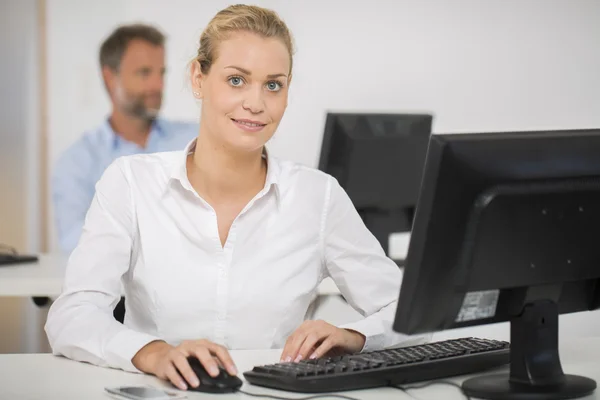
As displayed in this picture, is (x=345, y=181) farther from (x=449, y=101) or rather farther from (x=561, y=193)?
(x=449, y=101)

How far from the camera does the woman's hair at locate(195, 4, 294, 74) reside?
2.25m

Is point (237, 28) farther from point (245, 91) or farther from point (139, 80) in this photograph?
point (139, 80)

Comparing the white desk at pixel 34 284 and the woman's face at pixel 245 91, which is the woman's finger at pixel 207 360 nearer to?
the woman's face at pixel 245 91

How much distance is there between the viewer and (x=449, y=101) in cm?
566

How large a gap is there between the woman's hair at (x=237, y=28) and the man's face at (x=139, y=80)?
11.0ft

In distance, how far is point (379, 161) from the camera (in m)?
3.43

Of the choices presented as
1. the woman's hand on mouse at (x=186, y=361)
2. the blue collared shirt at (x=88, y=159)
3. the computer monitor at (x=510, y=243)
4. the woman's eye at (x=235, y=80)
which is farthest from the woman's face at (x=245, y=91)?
the blue collared shirt at (x=88, y=159)

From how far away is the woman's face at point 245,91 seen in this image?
217 cm

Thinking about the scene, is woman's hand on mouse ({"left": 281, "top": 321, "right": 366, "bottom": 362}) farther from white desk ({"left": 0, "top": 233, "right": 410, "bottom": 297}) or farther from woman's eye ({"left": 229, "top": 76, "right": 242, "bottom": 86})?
white desk ({"left": 0, "top": 233, "right": 410, "bottom": 297})

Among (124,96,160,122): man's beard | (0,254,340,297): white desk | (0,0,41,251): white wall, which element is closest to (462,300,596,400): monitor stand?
(0,254,340,297): white desk

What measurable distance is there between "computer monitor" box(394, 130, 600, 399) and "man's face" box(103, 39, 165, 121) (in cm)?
414

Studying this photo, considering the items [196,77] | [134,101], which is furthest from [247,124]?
[134,101]

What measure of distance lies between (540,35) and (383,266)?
381 cm

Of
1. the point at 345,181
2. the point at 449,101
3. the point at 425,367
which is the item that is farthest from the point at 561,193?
the point at 449,101
